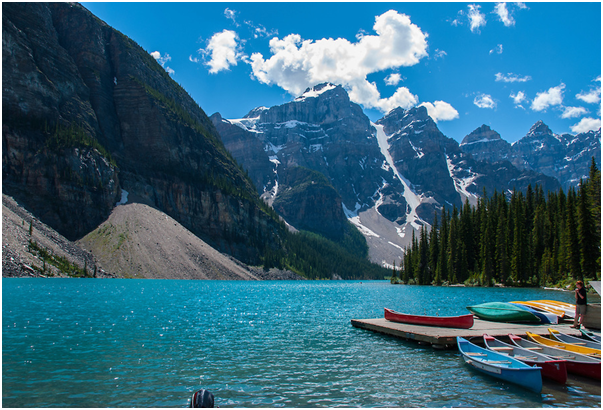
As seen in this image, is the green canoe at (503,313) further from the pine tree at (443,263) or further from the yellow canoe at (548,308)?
the pine tree at (443,263)

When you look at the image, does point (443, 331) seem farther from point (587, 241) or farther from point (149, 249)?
point (149, 249)

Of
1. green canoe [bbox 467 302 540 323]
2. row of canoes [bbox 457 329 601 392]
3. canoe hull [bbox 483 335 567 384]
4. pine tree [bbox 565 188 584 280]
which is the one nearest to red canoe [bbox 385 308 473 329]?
row of canoes [bbox 457 329 601 392]

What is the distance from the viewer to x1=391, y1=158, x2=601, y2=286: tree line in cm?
7538

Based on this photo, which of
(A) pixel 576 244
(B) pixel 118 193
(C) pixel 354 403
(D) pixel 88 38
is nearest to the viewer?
(C) pixel 354 403

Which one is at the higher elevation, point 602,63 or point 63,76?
point 63,76

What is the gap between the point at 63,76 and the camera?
161m

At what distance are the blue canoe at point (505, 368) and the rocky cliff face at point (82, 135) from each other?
143 meters

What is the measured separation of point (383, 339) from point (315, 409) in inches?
603

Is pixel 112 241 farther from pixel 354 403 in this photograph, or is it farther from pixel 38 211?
pixel 354 403

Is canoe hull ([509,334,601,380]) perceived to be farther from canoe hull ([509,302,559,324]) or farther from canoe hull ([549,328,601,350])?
canoe hull ([509,302,559,324])

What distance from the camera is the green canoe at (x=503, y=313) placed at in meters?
31.0

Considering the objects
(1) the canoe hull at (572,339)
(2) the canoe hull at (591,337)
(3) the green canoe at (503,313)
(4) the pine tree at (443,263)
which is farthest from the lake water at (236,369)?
(4) the pine tree at (443,263)

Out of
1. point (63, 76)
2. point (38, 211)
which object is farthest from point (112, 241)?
point (63, 76)

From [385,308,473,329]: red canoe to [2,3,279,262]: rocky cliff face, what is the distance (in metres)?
132
